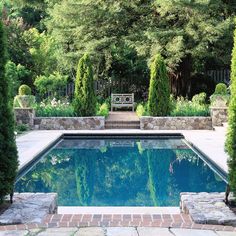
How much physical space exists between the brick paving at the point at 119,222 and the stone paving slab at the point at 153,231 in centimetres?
13

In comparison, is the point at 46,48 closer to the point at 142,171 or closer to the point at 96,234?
the point at 142,171

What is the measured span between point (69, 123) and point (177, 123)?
386 centimetres

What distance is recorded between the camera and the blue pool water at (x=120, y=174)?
799 cm

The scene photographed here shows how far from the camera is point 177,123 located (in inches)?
661

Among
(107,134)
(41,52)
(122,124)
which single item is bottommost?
(107,134)

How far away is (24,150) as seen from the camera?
1143 cm

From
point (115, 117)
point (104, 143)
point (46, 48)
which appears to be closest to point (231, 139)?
point (104, 143)

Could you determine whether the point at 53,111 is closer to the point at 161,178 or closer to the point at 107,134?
the point at 107,134

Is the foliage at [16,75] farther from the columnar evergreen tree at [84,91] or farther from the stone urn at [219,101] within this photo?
the stone urn at [219,101]

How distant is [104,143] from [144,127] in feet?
7.94

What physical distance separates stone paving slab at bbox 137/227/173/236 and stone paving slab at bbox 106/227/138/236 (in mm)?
60

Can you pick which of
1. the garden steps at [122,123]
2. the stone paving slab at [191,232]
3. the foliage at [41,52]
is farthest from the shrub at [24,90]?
the stone paving slab at [191,232]

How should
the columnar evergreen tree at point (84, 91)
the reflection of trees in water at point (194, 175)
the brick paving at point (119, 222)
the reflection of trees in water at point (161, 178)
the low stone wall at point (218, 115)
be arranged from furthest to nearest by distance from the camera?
1. the columnar evergreen tree at point (84, 91)
2. the low stone wall at point (218, 115)
3. the reflection of trees in water at point (194, 175)
4. the reflection of trees in water at point (161, 178)
5. the brick paving at point (119, 222)

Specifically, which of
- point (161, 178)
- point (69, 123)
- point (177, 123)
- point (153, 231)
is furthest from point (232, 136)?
point (69, 123)
